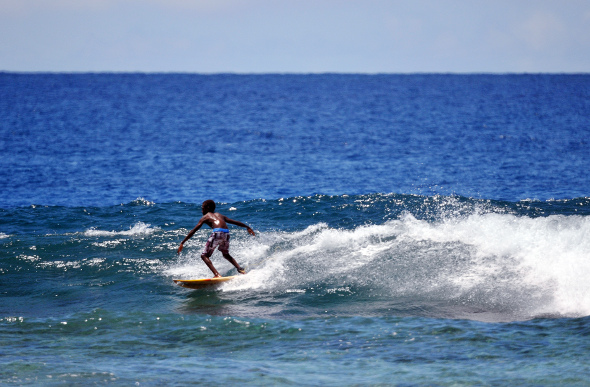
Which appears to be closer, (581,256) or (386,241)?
(581,256)

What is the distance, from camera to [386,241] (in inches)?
644

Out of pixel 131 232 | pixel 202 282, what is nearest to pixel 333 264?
pixel 202 282

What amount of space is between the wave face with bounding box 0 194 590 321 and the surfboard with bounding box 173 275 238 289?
201mm

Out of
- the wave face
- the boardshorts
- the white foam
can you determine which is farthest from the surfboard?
the white foam

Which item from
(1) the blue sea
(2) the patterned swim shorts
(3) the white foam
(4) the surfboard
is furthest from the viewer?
(3) the white foam

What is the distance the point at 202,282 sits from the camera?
1356 centimetres

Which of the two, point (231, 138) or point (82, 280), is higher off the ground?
point (231, 138)

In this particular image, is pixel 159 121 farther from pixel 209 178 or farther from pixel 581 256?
pixel 581 256

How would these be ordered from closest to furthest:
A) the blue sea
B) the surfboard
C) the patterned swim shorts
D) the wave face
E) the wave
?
the blue sea → the wave → the wave face → the surfboard → the patterned swim shorts

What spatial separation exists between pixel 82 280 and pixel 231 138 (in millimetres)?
37281

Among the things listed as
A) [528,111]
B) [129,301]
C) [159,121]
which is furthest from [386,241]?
[528,111]

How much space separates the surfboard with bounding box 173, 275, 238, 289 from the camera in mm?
13482

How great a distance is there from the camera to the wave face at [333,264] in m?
12.6

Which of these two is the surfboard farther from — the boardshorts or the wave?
the boardshorts
